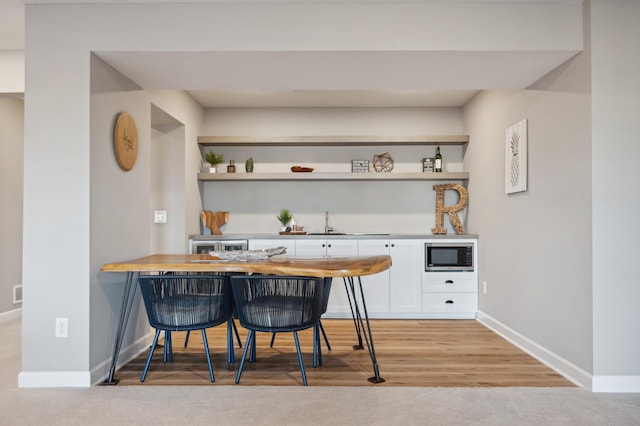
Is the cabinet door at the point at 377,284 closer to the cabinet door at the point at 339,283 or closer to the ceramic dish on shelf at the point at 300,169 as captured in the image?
the cabinet door at the point at 339,283

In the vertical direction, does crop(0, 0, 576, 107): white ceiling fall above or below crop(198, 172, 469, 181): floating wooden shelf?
above

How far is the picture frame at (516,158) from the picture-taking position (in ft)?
12.7

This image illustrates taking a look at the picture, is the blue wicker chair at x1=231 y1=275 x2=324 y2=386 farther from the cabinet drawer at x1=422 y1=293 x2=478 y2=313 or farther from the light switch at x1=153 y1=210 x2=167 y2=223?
the cabinet drawer at x1=422 y1=293 x2=478 y2=313

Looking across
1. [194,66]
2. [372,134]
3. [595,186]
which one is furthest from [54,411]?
[372,134]

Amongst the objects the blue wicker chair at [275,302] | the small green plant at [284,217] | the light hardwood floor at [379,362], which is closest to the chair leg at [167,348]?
the light hardwood floor at [379,362]

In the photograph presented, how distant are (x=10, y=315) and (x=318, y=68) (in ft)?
14.0

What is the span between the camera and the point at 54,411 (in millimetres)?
2639

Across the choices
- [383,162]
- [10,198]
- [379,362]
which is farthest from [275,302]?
[10,198]

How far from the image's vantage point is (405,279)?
5.17 meters

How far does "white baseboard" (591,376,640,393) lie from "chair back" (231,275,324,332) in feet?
5.84

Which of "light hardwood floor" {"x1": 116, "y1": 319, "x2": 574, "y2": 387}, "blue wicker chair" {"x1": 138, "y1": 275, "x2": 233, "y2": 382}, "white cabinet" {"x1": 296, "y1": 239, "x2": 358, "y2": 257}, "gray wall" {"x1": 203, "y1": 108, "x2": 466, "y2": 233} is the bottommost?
"light hardwood floor" {"x1": 116, "y1": 319, "x2": 574, "y2": 387}

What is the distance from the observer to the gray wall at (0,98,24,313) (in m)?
5.13

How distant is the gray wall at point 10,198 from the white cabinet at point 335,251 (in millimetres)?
3127

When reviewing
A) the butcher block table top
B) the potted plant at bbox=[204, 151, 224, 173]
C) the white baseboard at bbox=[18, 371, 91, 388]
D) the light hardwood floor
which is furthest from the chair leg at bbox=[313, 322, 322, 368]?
the potted plant at bbox=[204, 151, 224, 173]
